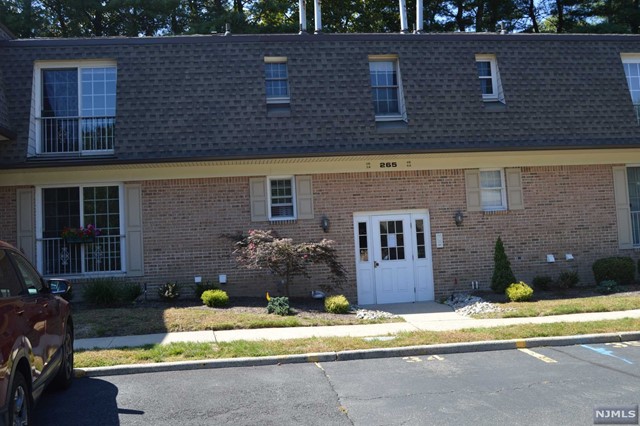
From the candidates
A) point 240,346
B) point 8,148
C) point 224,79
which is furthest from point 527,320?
point 8,148

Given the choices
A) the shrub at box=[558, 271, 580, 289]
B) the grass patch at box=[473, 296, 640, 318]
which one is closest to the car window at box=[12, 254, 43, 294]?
the grass patch at box=[473, 296, 640, 318]

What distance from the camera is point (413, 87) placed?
1466cm

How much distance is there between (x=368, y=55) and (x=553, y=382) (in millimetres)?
10203

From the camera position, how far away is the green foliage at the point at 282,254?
12266 millimetres

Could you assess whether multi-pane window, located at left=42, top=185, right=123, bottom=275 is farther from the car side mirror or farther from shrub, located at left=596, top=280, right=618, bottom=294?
shrub, located at left=596, top=280, right=618, bottom=294

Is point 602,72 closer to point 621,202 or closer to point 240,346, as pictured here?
point 621,202

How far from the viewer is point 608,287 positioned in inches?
534

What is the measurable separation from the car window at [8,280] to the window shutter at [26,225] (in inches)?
355

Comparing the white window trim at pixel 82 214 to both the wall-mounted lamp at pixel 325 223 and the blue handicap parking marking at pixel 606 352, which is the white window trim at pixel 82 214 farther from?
the blue handicap parking marking at pixel 606 352

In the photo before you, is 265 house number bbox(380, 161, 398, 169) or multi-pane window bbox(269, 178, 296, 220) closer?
multi-pane window bbox(269, 178, 296, 220)

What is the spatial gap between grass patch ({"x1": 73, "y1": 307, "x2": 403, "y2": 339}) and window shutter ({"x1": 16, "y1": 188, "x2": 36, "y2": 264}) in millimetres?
2794

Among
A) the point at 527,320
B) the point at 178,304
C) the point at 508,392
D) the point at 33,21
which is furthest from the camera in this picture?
the point at 33,21

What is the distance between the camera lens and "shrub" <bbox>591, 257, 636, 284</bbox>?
46.5 feet

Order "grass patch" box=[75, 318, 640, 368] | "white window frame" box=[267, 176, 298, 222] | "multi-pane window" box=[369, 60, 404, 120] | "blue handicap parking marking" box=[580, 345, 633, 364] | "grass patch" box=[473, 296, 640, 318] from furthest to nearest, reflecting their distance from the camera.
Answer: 1. "multi-pane window" box=[369, 60, 404, 120]
2. "white window frame" box=[267, 176, 298, 222]
3. "grass patch" box=[473, 296, 640, 318]
4. "grass patch" box=[75, 318, 640, 368]
5. "blue handicap parking marking" box=[580, 345, 633, 364]
